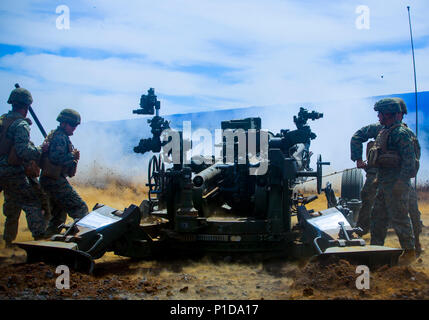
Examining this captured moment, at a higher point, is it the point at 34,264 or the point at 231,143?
the point at 231,143

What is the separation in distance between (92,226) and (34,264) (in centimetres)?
97

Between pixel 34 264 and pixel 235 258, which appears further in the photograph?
pixel 235 258

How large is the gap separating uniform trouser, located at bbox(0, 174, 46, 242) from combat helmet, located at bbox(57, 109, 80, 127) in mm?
1062

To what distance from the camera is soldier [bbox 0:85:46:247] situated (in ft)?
25.2

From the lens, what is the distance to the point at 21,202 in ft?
25.8

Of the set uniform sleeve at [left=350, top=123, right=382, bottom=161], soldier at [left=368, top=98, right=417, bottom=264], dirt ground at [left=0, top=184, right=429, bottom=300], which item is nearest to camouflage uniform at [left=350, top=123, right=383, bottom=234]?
uniform sleeve at [left=350, top=123, right=382, bottom=161]

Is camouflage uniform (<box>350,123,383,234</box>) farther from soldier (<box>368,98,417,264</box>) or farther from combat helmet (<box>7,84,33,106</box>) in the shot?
combat helmet (<box>7,84,33,106</box>)

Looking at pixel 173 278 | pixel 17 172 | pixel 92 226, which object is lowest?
pixel 173 278

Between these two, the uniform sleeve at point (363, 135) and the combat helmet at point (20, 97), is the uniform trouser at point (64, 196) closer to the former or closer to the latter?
the combat helmet at point (20, 97)

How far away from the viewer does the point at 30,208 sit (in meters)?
7.79

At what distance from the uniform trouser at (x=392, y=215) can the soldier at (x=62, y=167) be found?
423 centimetres
